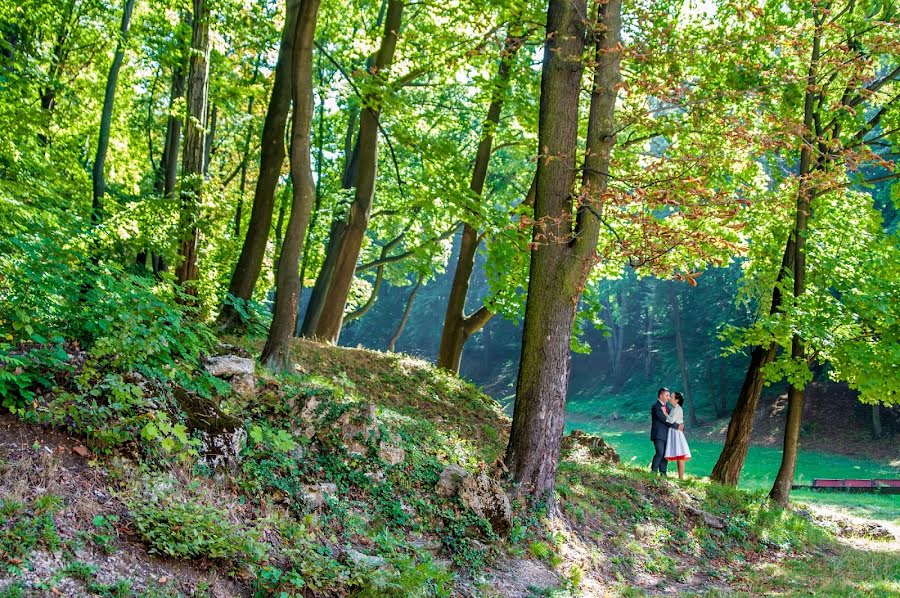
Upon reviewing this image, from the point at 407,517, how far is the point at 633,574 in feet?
9.96

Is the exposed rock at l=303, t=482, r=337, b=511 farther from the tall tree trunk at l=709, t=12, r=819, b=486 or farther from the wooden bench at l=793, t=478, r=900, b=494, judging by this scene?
the wooden bench at l=793, t=478, r=900, b=494

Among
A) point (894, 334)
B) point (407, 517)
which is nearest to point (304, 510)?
point (407, 517)

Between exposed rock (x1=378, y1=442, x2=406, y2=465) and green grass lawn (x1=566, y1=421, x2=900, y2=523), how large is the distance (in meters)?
9.38

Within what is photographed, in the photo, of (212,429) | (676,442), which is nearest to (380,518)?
(212,429)

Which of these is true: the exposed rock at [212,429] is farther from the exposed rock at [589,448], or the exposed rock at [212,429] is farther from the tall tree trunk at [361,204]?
the exposed rock at [589,448]

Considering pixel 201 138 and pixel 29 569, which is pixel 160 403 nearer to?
pixel 29 569

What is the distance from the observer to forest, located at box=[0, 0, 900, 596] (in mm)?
5551

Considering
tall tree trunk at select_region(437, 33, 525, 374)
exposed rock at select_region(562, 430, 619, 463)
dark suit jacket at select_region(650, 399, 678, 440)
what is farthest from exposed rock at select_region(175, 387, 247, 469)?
tall tree trunk at select_region(437, 33, 525, 374)

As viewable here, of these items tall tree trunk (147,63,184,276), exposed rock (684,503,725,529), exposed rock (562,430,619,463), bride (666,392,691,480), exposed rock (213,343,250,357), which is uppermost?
tall tree trunk (147,63,184,276)

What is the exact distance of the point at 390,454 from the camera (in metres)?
7.64

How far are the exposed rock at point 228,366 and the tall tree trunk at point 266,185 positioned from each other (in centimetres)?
345

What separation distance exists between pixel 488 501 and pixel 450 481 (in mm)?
462

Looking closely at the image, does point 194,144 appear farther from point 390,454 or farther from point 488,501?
point 488,501

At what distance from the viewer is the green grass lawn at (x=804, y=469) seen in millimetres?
17594
